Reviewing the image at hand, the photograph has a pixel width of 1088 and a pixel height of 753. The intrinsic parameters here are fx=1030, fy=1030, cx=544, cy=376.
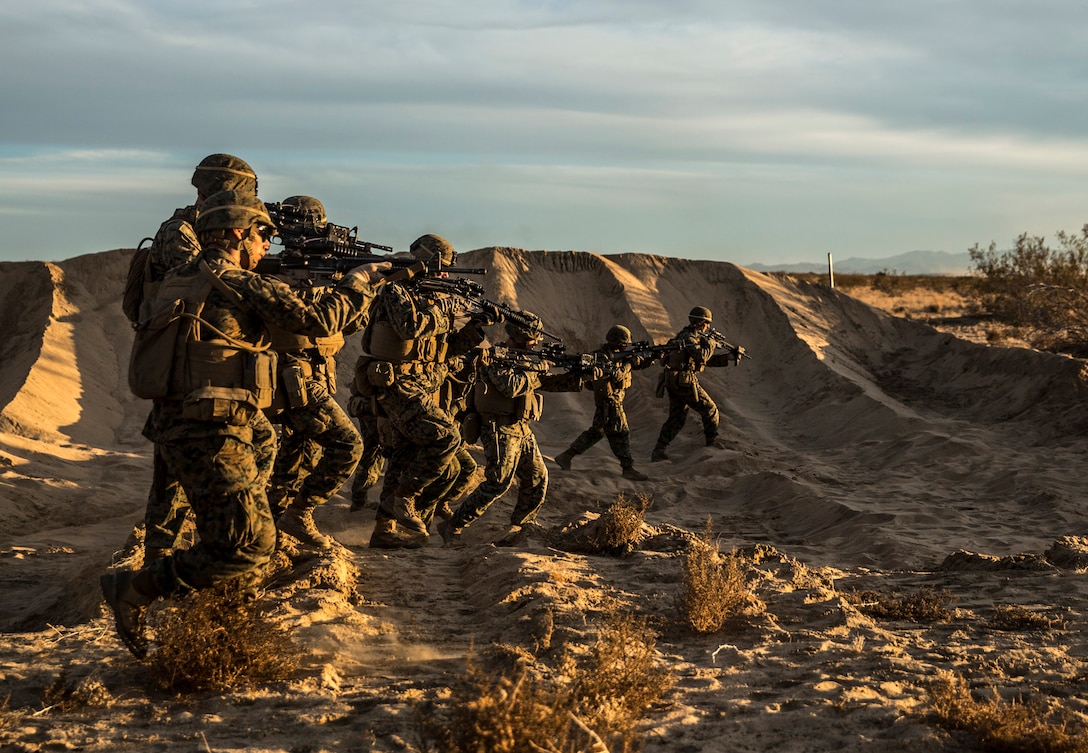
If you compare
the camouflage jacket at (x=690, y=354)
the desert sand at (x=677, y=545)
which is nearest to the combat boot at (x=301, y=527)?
the desert sand at (x=677, y=545)

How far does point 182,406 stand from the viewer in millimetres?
4742

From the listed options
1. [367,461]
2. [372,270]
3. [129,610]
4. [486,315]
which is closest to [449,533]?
[367,461]

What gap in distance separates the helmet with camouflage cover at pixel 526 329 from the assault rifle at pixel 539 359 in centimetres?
11

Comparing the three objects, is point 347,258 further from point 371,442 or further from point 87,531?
point 87,531

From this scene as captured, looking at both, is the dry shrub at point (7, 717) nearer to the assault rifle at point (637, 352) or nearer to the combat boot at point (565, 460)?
the assault rifle at point (637, 352)

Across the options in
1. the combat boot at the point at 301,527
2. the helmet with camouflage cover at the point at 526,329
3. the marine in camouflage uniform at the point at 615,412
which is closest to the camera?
the combat boot at the point at 301,527

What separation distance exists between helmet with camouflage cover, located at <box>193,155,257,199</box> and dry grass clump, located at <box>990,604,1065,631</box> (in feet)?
18.4

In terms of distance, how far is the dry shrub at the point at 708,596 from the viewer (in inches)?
223

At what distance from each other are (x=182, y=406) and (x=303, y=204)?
5.26 meters

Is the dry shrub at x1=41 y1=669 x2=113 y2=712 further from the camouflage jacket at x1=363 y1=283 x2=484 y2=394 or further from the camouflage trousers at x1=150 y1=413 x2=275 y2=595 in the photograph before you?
the camouflage jacket at x1=363 y1=283 x2=484 y2=394

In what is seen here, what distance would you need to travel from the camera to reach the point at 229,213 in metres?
5.05

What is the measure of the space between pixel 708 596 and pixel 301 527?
318 cm

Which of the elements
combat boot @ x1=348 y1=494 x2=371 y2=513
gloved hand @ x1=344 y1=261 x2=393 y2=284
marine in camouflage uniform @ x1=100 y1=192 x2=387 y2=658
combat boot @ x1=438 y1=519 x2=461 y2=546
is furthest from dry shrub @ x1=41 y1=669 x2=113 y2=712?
combat boot @ x1=348 y1=494 x2=371 y2=513

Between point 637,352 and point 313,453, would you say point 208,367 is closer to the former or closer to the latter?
point 313,453
